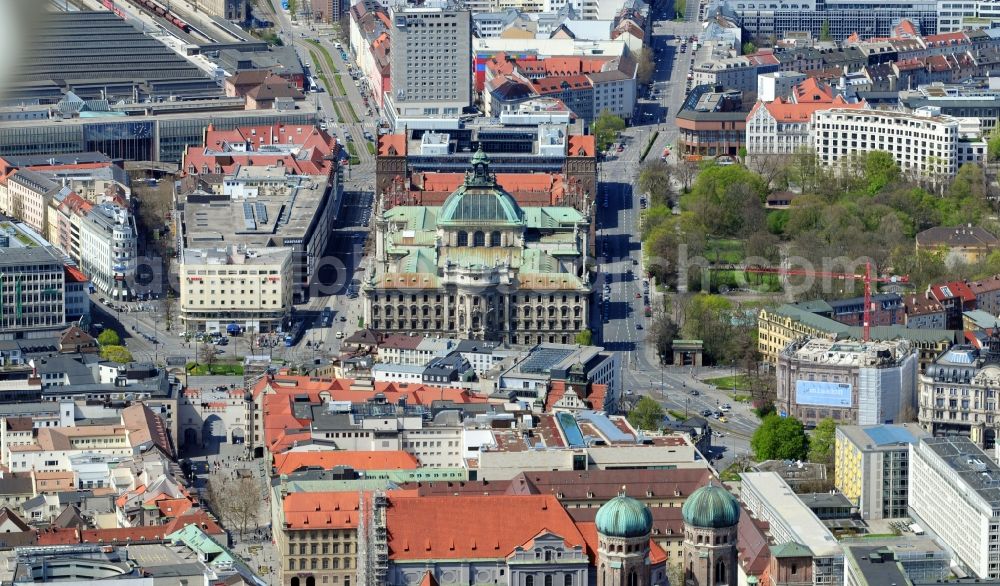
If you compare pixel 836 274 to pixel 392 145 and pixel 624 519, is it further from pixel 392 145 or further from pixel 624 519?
pixel 624 519

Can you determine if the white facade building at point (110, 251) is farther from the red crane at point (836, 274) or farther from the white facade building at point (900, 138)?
the white facade building at point (900, 138)

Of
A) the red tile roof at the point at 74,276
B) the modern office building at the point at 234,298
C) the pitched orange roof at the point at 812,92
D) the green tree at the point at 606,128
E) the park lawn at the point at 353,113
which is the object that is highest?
the pitched orange roof at the point at 812,92

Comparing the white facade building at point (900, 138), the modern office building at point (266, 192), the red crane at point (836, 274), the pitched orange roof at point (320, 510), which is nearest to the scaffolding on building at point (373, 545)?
the pitched orange roof at point (320, 510)

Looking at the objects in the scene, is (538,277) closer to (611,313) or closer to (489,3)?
(611,313)

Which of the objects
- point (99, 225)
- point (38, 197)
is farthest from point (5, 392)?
point (38, 197)

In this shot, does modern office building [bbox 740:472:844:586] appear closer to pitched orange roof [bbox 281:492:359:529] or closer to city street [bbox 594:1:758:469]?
city street [bbox 594:1:758:469]

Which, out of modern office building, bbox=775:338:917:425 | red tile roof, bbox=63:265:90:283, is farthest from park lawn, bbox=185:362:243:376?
modern office building, bbox=775:338:917:425
